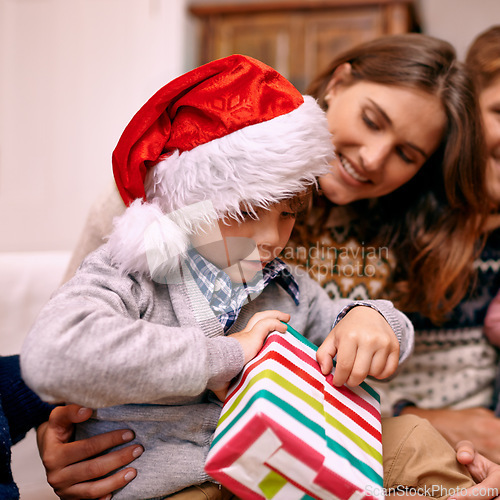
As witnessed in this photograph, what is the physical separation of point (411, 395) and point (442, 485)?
36cm

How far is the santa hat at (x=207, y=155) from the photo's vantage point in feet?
1.68

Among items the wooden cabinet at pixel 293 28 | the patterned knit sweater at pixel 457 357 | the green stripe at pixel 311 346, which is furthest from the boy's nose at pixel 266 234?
the wooden cabinet at pixel 293 28

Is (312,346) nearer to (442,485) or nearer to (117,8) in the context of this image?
(442,485)

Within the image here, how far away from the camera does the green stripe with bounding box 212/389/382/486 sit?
42cm

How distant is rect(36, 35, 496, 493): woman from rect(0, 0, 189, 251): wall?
0.24 metres

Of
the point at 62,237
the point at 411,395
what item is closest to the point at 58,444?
the point at 62,237

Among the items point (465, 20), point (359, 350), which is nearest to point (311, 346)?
point (359, 350)

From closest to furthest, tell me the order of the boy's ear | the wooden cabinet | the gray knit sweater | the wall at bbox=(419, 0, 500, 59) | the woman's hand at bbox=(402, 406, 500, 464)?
the gray knit sweater → the woman's hand at bbox=(402, 406, 500, 464) → the boy's ear → the wall at bbox=(419, 0, 500, 59) → the wooden cabinet

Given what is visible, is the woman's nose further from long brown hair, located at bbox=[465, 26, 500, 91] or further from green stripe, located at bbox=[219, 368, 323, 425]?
green stripe, located at bbox=[219, 368, 323, 425]

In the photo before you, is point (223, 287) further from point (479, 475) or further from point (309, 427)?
point (479, 475)

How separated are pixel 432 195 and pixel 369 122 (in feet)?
0.77

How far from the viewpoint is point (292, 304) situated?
650mm

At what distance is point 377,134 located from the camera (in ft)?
2.53

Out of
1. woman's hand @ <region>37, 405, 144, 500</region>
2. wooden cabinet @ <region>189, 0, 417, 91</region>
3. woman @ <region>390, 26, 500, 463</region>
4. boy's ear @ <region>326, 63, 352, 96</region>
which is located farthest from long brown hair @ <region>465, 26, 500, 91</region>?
wooden cabinet @ <region>189, 0, 417, 91</region>
